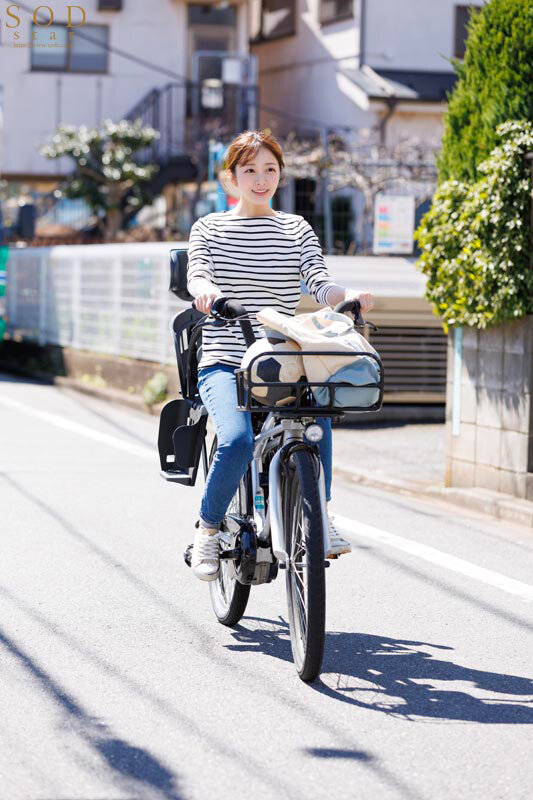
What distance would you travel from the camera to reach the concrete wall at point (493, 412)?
8.48m

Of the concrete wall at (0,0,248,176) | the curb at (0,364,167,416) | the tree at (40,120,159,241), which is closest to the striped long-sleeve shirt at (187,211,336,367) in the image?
the curb at (0,364,167,416)

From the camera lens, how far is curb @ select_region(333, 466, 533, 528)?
8266 mm

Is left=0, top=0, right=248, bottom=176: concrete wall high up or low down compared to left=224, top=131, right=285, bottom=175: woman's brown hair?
up

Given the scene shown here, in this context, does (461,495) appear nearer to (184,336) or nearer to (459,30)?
(184,336)

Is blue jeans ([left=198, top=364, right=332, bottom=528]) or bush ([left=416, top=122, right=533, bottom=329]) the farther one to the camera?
bush ([left=416, top=122, right=533, bottom=329])

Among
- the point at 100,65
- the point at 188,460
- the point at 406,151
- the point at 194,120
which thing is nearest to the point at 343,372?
the point at 188,460

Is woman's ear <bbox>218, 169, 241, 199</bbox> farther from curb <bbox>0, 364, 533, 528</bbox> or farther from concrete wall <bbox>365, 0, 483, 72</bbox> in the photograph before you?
concrete wall <bbox>365, 0, 483, 72</bbox>

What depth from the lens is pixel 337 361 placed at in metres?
4.38

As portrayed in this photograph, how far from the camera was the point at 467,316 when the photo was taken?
8.89m

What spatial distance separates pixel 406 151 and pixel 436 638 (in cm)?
1547

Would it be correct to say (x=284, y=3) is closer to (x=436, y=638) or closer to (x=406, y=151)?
→ (x=406, y=151)

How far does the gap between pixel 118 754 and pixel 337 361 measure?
144 centimetres

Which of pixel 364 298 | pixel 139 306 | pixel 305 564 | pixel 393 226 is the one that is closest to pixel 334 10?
pixel 139 306

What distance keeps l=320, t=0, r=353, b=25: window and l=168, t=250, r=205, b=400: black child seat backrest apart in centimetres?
2154
